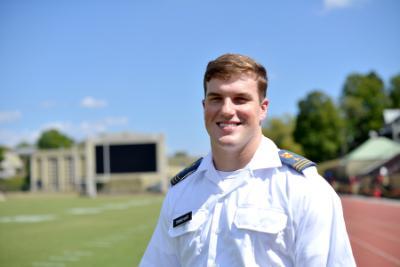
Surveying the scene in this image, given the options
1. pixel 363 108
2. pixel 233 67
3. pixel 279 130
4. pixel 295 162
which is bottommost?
pixel 279 130

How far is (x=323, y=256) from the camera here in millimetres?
2014

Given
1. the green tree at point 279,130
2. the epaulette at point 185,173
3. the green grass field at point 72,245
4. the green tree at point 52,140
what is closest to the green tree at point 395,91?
the green tree at point 279,130

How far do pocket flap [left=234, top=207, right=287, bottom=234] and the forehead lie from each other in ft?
1.58

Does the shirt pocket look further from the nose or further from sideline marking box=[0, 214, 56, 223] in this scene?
sideline marking box=[0, 214, 56, 223]

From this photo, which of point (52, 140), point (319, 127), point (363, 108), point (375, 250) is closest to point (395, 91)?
point (363, 108)

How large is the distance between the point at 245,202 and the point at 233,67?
552mm

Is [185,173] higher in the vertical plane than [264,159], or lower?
lower

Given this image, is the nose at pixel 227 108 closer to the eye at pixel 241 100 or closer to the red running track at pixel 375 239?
the eye at pixel 241 100

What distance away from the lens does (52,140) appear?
139m

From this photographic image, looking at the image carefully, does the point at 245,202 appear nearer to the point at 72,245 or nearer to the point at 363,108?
the point at 72,245

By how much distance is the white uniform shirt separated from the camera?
203 centimetres

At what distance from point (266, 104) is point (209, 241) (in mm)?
642

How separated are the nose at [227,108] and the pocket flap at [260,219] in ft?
1.29

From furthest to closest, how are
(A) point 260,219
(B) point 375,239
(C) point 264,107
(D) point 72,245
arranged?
(D) point 72,245 < (B) point 375,239 < (C) point 264,107 < (A) point 260,219
